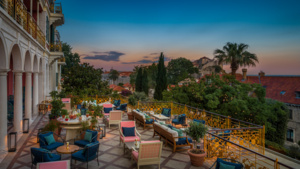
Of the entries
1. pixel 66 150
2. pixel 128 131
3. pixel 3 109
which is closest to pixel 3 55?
pixel 3 109

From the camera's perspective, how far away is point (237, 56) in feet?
75.6

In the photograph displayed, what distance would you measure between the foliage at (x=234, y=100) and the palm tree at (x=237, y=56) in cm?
523

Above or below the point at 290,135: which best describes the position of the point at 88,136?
above

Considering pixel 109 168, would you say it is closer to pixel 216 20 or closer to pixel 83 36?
pixel 216 20

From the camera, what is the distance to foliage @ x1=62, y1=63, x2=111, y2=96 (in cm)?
2062

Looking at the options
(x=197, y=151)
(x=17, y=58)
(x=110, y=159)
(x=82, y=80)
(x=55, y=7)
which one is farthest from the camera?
(x=82, y=80)

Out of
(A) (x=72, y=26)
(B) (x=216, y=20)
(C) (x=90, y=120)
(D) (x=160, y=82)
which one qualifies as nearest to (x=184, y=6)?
(B) (x=216, y=20)

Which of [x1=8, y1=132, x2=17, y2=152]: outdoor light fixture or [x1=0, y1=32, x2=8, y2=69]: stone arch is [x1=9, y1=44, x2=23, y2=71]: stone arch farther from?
[x1=8, y1=132, x2=17, y2=152]: outdoor light fixture

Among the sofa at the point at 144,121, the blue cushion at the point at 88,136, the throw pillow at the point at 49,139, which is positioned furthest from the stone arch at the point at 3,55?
the sofa at the point at 144,121

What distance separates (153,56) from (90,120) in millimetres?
59582

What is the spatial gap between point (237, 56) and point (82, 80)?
18.1 meters

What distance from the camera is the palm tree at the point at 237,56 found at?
2303 centimetres

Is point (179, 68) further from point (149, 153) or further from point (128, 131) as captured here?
point (149, 153)

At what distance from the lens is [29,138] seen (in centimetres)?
859
